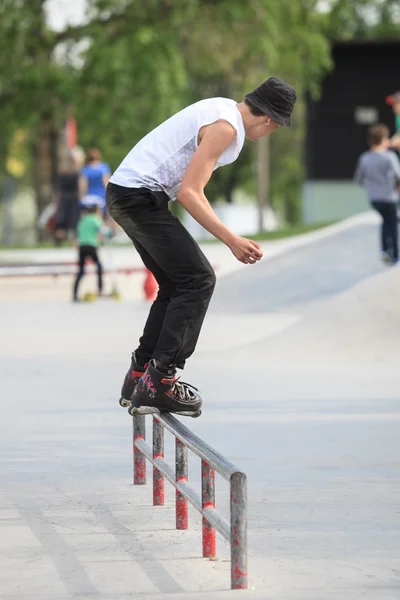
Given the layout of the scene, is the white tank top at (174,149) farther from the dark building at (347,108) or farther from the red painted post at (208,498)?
the dark building at (347,108)

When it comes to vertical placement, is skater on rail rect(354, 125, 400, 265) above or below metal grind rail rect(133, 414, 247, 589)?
above

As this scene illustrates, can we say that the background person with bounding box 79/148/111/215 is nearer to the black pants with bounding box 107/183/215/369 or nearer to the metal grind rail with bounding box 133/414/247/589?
the metal grind rail with bounding box 133/414/247/589

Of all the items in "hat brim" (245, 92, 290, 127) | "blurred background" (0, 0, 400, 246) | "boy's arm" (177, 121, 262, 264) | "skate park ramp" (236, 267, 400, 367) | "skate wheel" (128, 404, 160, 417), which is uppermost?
"blurred background" (0, 0, 400, 246)

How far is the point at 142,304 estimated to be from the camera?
19.7 meters

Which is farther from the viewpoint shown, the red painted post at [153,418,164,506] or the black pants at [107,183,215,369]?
the red painted post at [153,418,164,506]

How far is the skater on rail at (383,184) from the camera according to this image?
18875 mm

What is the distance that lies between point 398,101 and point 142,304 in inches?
211

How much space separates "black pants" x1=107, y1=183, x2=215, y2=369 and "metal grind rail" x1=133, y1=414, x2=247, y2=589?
37 cm

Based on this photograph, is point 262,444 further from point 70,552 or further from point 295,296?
point 295,296

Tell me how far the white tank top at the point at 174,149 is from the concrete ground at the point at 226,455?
1488 mm

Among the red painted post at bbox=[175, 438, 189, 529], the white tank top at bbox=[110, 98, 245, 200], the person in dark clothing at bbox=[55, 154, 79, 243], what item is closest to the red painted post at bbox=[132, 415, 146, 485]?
the red painted post at bbox=[175, 438, 189, 529]

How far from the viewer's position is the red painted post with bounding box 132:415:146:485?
7.18 m

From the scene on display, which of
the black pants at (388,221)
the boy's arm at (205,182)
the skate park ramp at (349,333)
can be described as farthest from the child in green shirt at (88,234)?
the boy's arm at (205,182)

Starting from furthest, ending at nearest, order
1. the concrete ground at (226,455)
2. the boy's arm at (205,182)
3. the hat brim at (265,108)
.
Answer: the hat brim at (265,108) < the boy's arm at (205,182) < the concrete ground at (226,455)
